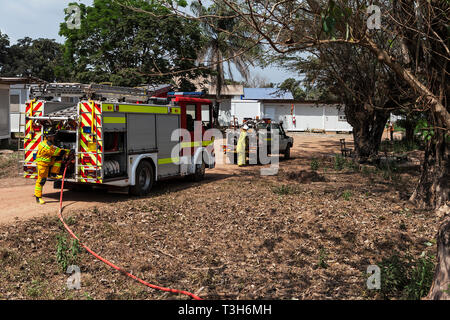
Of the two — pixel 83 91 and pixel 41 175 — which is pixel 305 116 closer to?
pixel 83 91

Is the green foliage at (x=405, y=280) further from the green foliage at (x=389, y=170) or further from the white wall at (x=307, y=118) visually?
the white wall at (x=307, y=118)

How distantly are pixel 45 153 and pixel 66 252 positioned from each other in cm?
355

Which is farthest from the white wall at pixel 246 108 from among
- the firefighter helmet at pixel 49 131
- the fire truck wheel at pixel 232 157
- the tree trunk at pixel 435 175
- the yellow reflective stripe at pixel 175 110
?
the firefighter helmet at pixel 49 131

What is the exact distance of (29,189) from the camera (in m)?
12.5

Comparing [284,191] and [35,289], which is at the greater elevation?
[284,191]

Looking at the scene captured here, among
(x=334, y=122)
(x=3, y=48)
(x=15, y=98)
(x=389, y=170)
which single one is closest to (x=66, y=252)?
(x=389, y=170)

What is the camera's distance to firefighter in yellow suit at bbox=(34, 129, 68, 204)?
10.0 m

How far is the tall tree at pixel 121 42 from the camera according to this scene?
93.8 feet

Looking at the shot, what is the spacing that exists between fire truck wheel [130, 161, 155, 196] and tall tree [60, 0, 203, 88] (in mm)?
17306

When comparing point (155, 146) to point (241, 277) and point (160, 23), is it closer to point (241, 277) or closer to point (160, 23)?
point (241, 277)

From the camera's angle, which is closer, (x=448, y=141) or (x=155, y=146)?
(x=448, y=141)

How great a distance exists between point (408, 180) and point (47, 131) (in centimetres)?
1149

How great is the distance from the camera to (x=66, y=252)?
7270mm
